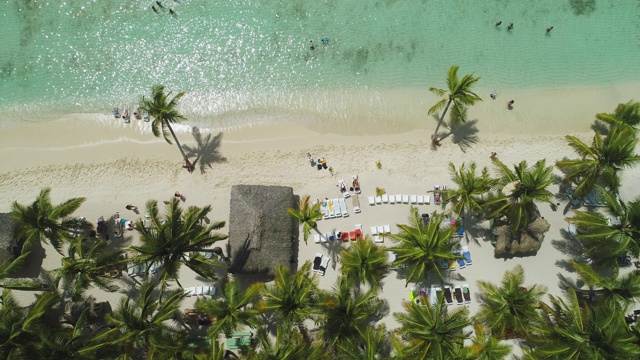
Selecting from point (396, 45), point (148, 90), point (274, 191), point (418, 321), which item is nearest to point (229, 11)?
point (148, 90)

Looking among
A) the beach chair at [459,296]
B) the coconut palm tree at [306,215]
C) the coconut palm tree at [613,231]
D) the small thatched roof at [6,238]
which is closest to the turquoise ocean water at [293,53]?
the coconut palm tree at [306,215]

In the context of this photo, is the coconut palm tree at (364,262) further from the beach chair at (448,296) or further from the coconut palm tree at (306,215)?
the beach chair at (448,296)

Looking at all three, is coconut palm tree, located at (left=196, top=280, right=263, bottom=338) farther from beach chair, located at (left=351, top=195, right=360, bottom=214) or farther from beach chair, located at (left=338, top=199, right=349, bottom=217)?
beach chair, located at (left=351, top=195, right=360, bottom=214)

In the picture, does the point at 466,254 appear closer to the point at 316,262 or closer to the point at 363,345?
the point at 363,345

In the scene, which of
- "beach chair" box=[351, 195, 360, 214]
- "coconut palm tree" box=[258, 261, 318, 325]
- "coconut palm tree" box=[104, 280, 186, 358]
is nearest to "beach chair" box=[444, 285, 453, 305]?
"beach chair" box=[351, 195, 360, 214]

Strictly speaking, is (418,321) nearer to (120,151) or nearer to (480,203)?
(480,203)

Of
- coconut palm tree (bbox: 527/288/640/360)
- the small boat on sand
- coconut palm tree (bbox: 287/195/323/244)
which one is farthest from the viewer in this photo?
the small boat on sand
